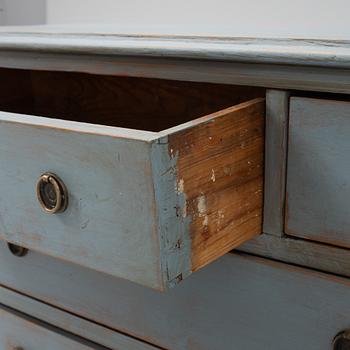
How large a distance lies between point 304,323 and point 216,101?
31 centimetres

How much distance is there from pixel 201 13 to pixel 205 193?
2.15ft

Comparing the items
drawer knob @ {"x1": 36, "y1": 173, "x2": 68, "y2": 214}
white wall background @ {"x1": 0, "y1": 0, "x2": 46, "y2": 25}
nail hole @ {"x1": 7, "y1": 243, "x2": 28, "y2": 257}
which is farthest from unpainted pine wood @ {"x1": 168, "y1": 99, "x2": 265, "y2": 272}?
white wall background @ {"x1": 0, "y1": 0, "x2": 46, "y2": 25}

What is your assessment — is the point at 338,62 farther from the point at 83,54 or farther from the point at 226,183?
the point at 83,54

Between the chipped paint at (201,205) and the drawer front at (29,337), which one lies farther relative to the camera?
the drawer front at (29,337)

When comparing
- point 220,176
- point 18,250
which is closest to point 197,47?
point 220,176

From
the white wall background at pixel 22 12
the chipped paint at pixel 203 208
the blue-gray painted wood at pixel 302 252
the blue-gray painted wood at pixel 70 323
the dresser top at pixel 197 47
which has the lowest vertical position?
the blue-gray painted wood at pixel 70 323

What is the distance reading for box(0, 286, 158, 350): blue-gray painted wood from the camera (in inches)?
29.8

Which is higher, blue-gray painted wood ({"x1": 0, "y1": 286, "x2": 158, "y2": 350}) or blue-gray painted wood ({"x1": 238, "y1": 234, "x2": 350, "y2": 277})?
blue-gray painted wood ({"x1": 238, "y1": 234, "x2": 350, "y2": 277})

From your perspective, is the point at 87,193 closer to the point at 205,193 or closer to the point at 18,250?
the point at 205,193

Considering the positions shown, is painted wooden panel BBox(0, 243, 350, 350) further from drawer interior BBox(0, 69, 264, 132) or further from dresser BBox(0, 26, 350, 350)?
drawer interior BBox(0, 69, 264, 132)

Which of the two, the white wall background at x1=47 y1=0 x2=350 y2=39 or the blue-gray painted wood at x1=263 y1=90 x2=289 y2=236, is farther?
the white wall background at x1=47 y1=0 x2=350 y2=39

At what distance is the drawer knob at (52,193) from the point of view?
0.51m

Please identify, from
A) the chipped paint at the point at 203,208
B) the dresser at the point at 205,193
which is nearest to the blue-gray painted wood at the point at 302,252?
the dresser at the point at 205,193

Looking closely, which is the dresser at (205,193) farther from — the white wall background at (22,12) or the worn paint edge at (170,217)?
the white wall background at (22,12)
